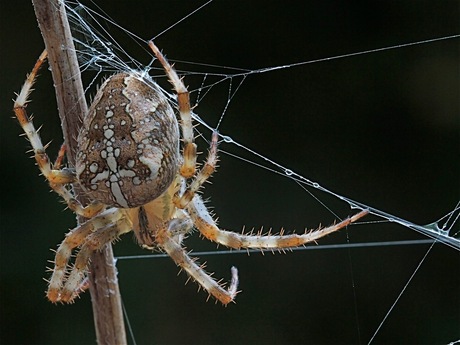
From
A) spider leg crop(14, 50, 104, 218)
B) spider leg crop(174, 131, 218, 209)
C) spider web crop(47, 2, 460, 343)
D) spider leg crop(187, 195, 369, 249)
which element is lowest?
spider web crop(47, 2, 460, 343)

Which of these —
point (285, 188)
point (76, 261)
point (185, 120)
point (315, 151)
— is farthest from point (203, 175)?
point (285, 188)

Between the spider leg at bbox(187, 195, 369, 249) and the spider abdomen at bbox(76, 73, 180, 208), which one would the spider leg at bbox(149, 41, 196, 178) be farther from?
the spider leg at bbox(187, 195, 369, 249)

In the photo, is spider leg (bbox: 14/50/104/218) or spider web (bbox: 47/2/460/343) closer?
spider leg (bbox: 14/50/104/218)

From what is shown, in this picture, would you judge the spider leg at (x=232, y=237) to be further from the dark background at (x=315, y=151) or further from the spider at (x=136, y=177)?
the dark background at (x=315, y=151)

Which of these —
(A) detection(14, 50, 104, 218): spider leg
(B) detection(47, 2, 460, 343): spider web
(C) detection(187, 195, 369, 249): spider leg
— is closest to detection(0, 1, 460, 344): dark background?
(B) detection(47, 2, 460, 343): spider web

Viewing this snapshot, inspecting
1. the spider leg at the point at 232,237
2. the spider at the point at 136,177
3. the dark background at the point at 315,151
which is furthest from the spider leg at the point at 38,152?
the dark background at the point at 315,151

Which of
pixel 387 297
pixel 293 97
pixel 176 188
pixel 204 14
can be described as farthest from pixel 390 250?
pixel 176 188

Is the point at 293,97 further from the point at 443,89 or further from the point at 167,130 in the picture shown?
the point at 167,130

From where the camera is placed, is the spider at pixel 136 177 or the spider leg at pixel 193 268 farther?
the spider leg at pixel 193 268
